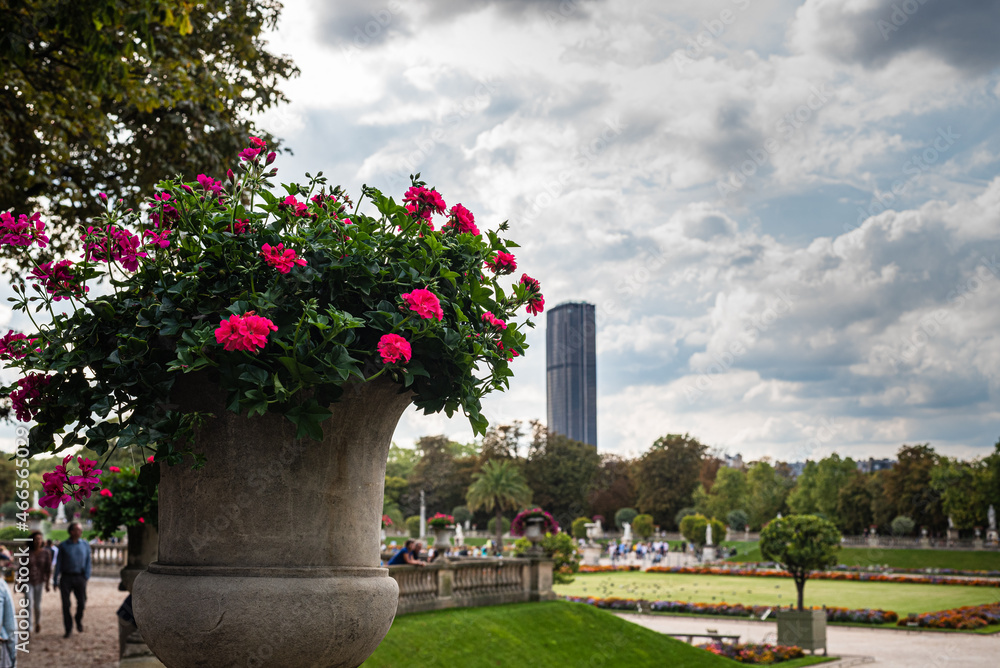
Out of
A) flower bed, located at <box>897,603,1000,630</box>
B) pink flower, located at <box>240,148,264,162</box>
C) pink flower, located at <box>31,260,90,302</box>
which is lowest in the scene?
flower bed, located at <box>897,603,1000,630</box>

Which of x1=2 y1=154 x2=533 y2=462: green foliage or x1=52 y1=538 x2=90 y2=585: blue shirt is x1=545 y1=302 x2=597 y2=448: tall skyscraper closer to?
x1=52 y1=538 x2=90 y2=585: blue shirt

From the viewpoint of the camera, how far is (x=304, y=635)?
2.64m

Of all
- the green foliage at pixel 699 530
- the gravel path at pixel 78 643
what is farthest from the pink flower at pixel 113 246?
the green foliage at pixel 699 530

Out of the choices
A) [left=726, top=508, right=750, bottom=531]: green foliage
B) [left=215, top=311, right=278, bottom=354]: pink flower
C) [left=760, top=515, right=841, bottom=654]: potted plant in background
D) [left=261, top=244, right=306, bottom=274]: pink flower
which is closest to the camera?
[left=215, top=311, right=278, bottom=354]: pink flower

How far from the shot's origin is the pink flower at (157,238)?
113 inches

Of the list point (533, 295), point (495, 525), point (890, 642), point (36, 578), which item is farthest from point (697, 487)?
point (533, 295)

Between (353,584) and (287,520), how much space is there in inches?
12.5

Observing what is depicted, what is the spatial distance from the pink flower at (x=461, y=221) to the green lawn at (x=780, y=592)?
2588 cm

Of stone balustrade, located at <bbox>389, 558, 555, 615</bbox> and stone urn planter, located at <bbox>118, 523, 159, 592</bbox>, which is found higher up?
stone urn planter, located at <bbox>118, 523, 159, 592</bbox>

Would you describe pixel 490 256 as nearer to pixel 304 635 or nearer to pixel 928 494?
pixel 304 635

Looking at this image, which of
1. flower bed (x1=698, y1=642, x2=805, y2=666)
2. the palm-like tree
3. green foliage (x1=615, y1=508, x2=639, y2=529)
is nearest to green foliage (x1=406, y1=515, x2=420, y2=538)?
the palm-like tree

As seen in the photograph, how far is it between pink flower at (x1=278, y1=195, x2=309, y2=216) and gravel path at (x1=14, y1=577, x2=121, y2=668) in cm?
870

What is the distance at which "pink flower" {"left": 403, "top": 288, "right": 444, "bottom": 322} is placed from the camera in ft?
8.37

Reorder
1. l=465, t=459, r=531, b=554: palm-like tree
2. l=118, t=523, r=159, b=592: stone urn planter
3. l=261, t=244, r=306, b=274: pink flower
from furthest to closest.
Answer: l=465, t=459, r=531, b=554: palm-like tree → l=118, t=523, r=159, b=592: stone urn planter → l=261, t=244, r=306, b=274: pink flower
